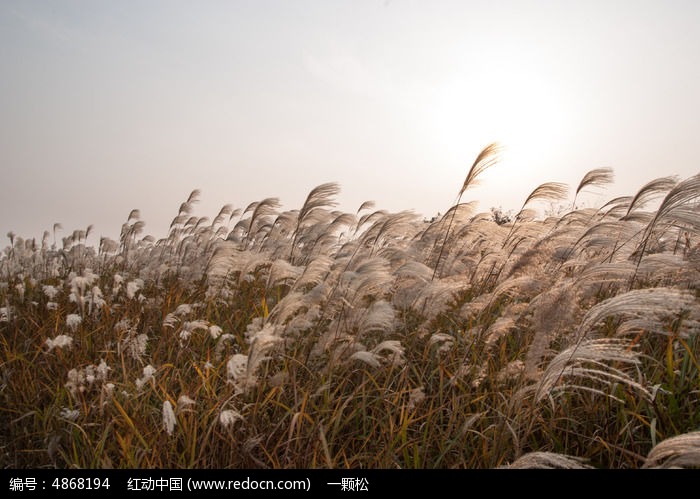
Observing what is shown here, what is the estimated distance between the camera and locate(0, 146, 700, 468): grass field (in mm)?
2512

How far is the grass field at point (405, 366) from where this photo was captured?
8.24 feet

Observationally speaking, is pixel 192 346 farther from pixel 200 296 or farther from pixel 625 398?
pixel 625 398

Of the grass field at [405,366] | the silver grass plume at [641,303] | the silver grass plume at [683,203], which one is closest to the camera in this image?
the silver grass plume at [641,303]

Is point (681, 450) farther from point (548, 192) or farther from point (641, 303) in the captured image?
point (548, 192)

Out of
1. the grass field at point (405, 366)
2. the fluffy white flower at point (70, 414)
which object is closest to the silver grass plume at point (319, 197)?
the grass field at point (405, 366)

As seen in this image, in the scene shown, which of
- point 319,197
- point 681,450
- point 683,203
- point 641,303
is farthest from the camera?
point 319,197

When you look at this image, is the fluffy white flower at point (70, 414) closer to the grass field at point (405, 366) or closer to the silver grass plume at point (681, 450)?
the grass field at point (405, 366)

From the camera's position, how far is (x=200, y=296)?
6.10m

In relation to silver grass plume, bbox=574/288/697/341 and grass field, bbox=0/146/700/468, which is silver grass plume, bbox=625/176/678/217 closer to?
grass field, bbox=0/146/700/468

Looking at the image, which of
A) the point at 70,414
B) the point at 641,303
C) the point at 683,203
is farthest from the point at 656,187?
the point at 70,414

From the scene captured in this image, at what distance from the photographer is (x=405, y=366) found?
326 centimetres

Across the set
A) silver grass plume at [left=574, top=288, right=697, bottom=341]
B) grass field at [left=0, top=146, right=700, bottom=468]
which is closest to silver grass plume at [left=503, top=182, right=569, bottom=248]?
grass field at [left=0, top=146, right=700, bottom=468]

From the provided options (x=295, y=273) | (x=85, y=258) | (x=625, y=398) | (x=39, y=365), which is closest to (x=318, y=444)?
(x=295, y=273)

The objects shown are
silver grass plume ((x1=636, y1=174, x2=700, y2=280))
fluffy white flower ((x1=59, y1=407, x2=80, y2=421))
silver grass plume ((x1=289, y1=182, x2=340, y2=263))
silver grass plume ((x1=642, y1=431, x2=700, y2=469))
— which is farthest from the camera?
silver grass plume ((x1=289, y1=182, x2=340, y2=263))
